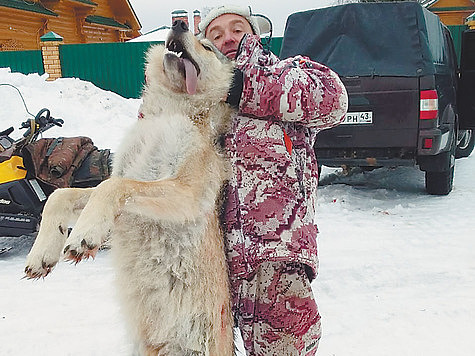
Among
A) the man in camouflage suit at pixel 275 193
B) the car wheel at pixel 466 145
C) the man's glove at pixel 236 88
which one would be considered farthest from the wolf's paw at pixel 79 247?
the car wheel at pixel 466 145

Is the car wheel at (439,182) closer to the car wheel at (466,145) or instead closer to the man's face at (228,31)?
the car wheel at (466,145)

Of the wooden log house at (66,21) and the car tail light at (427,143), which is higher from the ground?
the wooden log house at (66,21)

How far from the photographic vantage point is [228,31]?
1927 mm

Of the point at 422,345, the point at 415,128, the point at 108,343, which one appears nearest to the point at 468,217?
the point at 415,128

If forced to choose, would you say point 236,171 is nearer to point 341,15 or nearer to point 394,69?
point 394,69

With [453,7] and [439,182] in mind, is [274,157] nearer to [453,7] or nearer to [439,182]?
[439,182]

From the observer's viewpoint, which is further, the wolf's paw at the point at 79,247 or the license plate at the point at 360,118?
the license plate at the point at 360,118

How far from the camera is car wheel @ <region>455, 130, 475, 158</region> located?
26.5ft

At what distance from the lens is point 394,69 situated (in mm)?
5309

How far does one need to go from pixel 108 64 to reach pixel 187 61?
13.0 meters

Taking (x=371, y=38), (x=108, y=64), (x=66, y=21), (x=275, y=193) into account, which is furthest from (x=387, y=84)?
(x=66, y=21)

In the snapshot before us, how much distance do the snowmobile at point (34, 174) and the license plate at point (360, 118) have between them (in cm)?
295

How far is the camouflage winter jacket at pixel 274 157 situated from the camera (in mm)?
1640

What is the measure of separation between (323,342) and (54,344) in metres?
1.68
